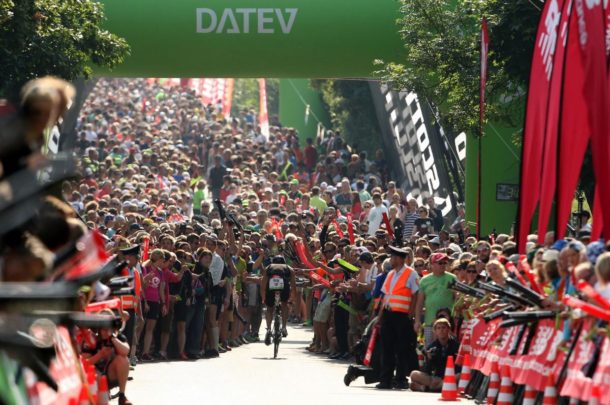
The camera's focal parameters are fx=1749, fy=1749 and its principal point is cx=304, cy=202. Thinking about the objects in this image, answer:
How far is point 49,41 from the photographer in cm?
2403

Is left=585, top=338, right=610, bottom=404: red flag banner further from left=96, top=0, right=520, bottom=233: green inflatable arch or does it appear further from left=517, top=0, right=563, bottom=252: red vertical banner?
left=96, top=0, right=520, bottom=233: green inflatable arch

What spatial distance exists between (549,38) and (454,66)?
11.6 meters

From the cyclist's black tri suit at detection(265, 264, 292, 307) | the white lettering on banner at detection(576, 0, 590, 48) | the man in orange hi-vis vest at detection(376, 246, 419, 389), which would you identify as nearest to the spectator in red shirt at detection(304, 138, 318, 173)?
the cyclist's black tri suit at detection(265, 264, 292, 307)

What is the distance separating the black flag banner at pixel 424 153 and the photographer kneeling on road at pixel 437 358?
13.3 m

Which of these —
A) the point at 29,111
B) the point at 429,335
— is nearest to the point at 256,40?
the point at 429,335

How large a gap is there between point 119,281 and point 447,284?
736cm

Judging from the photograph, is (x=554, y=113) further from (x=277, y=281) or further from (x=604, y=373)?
(x=277, y=281)

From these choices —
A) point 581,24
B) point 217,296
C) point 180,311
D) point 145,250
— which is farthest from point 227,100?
point 581,24

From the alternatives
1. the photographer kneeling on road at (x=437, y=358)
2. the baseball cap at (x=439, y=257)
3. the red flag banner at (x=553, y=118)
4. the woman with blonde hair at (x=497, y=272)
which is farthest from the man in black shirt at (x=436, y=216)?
the red flag banner at (x=553, y=118)

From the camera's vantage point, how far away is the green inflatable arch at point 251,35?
1230 inches

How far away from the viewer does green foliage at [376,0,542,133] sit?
87.7ft

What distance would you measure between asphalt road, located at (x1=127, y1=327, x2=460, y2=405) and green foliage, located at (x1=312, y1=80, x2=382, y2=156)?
941 inches

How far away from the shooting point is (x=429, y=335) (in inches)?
778

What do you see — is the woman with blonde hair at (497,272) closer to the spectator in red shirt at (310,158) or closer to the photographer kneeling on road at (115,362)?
the photographer kneeling on road at (115,362)
